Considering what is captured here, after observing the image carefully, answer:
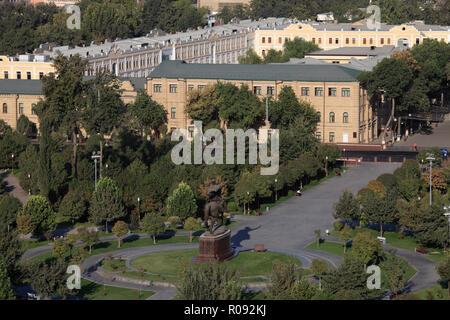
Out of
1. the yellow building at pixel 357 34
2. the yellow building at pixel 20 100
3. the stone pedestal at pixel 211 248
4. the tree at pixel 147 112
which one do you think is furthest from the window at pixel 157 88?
the stone pedestal at pixel 211 248

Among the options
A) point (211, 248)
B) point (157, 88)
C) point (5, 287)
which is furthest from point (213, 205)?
point (157, 88)

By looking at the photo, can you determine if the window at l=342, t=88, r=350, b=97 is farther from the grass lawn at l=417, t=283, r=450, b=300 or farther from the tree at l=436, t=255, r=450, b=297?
the tree at l=436, t=255, r=450, b=297

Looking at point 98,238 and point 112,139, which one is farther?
point 112,139

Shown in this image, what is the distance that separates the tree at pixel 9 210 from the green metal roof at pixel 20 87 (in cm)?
4511

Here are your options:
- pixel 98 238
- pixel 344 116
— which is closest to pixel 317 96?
pixel 344 116

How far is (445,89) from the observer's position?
13950cm

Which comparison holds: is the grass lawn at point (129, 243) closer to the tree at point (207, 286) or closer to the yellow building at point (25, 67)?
the tree at point (207, 286)

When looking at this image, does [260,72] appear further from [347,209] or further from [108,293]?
[108,293]

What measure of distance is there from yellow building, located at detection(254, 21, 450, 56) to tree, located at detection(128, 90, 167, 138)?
6041cm

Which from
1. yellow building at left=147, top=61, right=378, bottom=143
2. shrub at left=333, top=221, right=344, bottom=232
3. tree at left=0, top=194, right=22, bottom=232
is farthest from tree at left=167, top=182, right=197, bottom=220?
yellow building at left=147, top=61, right=378, bottom=143

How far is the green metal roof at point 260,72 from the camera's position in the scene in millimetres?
116812
